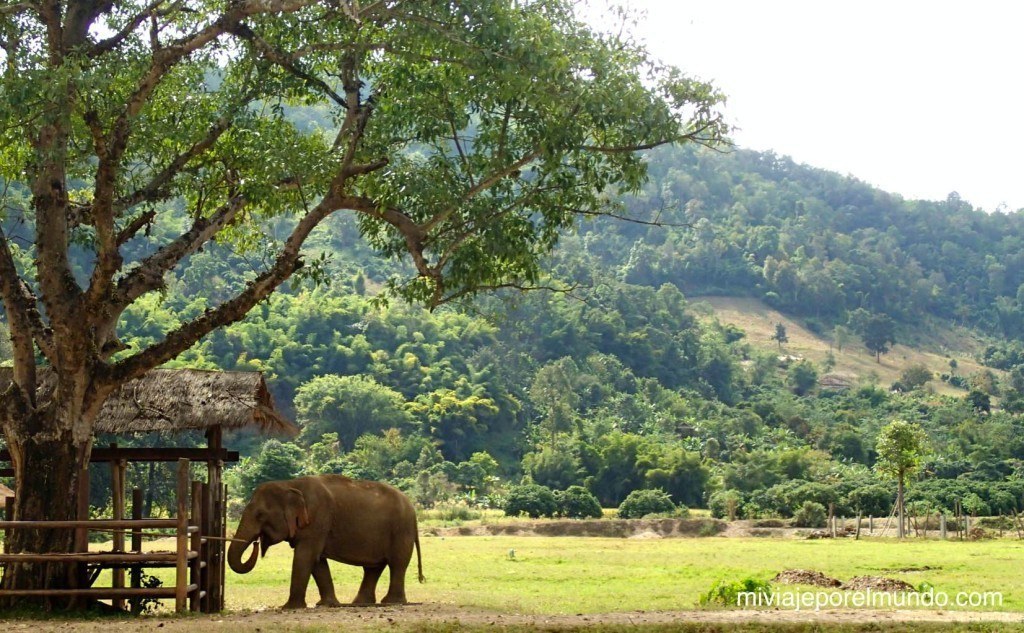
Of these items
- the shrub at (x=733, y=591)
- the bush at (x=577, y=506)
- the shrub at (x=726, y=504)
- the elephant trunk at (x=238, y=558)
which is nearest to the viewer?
the elephant trunk at (x=238, y=558)

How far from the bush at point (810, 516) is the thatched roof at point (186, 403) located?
109 ft

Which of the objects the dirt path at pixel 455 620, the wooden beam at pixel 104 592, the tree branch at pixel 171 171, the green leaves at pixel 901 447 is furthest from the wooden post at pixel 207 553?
the green leaves at pixel 901 447

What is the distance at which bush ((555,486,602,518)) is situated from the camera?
5216 cm

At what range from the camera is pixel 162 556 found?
515 inches

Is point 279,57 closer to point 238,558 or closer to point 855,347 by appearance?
point 238,558

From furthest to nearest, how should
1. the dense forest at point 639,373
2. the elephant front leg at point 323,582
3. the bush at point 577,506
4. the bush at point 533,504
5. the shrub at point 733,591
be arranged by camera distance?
1. the dense forest at point 639,373
2. the bush at point 533,504
3. the bush at point 577,506
4. the shrub at point 733,591
5. the elephant front leg at point 323,582

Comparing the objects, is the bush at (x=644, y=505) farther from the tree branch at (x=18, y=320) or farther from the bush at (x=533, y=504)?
the tree branch at (x=18, y=320)

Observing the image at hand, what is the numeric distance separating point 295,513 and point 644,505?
39.3 m

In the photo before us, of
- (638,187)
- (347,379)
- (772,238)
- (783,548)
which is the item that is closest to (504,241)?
(638,187)

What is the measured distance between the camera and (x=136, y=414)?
15031mm

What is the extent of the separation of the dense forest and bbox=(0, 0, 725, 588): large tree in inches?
50.4

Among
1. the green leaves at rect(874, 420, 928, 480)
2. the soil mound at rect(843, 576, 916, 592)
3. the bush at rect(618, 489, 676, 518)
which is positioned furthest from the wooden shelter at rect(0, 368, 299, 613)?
the bush at rect(618, 489, 676, 518)

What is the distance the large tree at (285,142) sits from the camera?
43.5 feet

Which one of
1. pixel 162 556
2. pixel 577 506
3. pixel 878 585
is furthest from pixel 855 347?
pixel 162 556
